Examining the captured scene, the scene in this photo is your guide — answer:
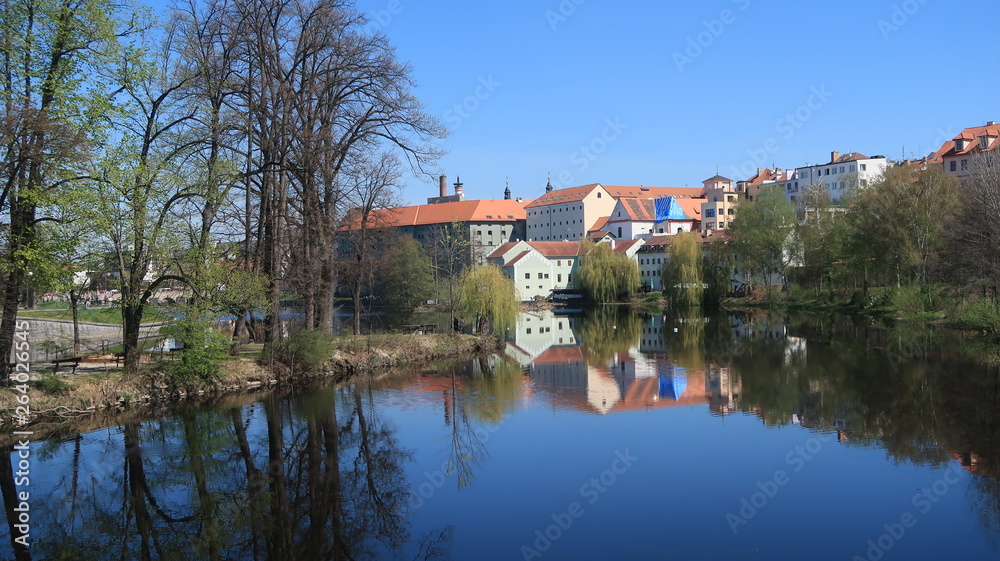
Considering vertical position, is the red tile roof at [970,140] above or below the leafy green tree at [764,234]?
above

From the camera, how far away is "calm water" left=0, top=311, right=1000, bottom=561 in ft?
32.3

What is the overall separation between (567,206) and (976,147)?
49964mm

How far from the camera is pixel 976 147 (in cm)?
5903

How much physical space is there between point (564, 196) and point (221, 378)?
84.9 m

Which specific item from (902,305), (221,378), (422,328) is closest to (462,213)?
(902,305)

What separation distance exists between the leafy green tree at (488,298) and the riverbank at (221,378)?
259 centimetres

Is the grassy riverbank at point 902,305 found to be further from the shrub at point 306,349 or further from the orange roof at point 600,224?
the orange roof at point 600,224

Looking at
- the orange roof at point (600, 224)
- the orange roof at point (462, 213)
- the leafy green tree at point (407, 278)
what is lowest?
the leafy green tree at point (407, 278)

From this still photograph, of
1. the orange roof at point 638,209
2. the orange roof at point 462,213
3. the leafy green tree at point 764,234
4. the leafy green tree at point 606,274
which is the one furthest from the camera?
the orange roof at point 462,213

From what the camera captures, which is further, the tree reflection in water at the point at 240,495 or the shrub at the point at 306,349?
the shrub at the point at 306,349

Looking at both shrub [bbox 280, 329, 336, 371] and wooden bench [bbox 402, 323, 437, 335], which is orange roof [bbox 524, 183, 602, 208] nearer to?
wooden bench [bbox 402, 323, 437, 335]

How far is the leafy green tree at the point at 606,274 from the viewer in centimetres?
6438

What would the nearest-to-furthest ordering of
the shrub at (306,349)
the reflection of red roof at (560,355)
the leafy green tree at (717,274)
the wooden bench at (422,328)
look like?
the shrub at (306,349), the reflection of red roof at (560,355), the wooden bench at (422,328), the leafy green tree at (717,274)

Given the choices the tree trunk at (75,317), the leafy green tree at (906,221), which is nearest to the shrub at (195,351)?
the tree trunk at (75,317)
